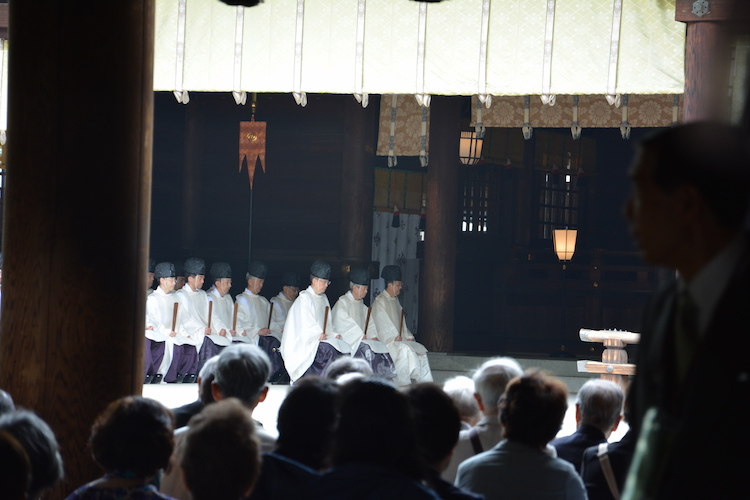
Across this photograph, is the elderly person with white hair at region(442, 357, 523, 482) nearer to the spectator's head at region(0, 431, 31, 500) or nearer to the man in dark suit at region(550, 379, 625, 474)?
the man in dark suit at region(550, 379, 625, 474)

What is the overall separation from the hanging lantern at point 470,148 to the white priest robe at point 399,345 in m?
2.17

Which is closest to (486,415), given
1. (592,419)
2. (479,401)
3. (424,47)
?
(479,401)

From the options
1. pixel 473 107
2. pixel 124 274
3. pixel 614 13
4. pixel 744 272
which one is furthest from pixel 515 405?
pixel 473 107

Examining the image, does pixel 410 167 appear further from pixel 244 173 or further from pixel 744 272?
pixel 744 272

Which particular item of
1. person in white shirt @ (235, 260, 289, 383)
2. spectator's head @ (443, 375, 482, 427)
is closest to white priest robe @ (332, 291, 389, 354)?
person in white shirt @ (235, 260, 289, 383)

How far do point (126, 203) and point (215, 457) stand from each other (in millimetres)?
1277

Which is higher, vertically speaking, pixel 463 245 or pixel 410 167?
pixel 410 167

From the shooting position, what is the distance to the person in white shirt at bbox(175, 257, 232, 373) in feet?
36.1

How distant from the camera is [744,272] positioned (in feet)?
4.13

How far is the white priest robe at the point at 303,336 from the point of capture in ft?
35.0

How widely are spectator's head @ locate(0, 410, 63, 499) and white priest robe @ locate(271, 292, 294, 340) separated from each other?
904cm

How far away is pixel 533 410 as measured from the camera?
9.09ft

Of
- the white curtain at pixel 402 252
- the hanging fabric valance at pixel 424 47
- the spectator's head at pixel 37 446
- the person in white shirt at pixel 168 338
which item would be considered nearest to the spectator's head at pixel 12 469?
the spectator's head at pixel 37 446

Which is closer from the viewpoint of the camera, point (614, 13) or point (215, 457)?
point (215, 457)
